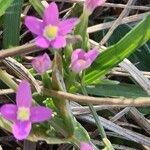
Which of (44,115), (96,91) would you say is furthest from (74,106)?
(44,115)

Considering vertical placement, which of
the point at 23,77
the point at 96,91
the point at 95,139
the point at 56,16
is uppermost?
the point at 56,16

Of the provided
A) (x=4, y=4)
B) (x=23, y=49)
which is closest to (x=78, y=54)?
(x=23, y=49)

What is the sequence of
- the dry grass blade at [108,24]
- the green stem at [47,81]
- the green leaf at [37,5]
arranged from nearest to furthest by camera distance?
the green stem at [47,81], the green leaf at [37,5], the dry grass blade at [108,24]

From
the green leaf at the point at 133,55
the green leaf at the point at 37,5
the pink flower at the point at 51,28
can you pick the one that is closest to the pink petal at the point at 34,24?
the pink flower at the point at 51,28

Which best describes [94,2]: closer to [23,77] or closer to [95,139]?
[23,77]

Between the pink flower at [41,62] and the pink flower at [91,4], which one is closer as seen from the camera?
the pink flower at [41,62]

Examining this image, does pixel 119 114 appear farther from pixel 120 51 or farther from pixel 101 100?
pixel 101 100

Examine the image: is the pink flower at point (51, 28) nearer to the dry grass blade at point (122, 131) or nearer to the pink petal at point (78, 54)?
the pink petal at point (78, 54)
